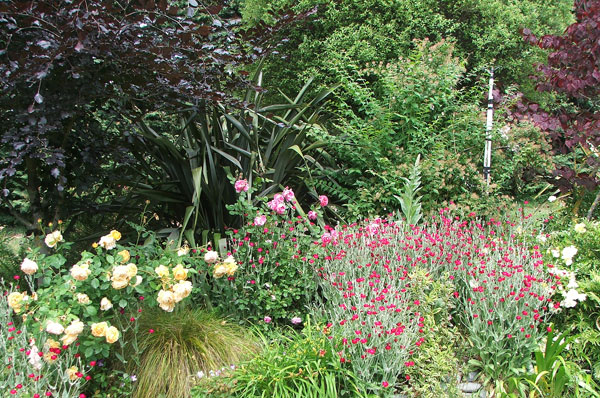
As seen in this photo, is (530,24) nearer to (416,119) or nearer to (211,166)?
(416,119)

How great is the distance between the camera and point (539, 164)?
463cm

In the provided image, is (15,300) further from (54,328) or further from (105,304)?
(105,304)

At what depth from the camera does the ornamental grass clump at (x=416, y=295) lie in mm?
2182

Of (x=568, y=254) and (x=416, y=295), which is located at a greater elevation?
(x=568, y=254)

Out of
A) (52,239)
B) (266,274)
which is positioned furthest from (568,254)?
(52,239)

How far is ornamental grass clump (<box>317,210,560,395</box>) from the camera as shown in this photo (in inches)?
85.9

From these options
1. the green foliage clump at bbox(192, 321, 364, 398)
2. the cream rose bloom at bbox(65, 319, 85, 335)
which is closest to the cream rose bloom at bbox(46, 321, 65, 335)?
the cream rose bloom at bbox(65, 319, 85, 335)

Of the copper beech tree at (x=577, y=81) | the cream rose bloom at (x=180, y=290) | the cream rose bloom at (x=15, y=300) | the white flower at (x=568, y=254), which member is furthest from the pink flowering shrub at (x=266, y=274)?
the copper beech tree at (x=577, y=81)

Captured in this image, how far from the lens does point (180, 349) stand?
2.39m

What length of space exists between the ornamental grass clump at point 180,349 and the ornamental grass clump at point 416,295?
56cm

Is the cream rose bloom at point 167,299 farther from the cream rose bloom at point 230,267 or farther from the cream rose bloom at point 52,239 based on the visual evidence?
the cream rose bloom at point 52,239

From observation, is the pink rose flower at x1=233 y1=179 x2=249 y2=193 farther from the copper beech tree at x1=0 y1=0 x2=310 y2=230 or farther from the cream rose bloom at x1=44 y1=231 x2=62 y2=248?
the cream rose bloom at x1=44 y1=231 x2=62 y2=248

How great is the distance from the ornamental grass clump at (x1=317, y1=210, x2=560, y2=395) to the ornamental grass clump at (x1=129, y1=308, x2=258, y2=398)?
21.9 inches

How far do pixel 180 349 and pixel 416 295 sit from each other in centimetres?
125
